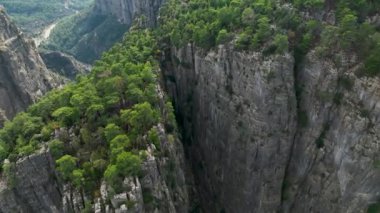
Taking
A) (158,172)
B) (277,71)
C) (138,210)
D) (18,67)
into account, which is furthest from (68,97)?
(18,67)

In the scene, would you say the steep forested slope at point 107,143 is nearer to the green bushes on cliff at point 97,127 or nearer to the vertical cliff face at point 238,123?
the green bushes on cliff at point 97,127

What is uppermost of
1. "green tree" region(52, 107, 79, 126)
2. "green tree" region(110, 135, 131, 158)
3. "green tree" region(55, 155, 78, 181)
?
"green tree" region(52, 107, 79, 126)

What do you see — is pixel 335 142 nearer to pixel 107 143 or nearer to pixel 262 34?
pixel 262 34

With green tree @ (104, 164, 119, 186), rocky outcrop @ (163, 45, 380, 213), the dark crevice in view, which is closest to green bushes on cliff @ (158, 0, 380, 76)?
rocky outcrop @ (163, 45, 380, 213)

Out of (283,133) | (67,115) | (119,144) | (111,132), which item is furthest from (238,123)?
(67,115)

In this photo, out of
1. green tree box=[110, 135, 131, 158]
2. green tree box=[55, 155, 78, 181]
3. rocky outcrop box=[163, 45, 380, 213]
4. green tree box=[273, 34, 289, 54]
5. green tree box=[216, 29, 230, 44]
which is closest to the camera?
green tree box=[110, 135, 131, 158]

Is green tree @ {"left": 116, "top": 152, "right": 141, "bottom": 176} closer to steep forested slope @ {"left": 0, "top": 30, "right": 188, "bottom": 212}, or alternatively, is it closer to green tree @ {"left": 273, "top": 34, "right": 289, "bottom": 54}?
steep forested slope @ {"left": 0, "top": 30, "right": 188, "bottom": 212}
